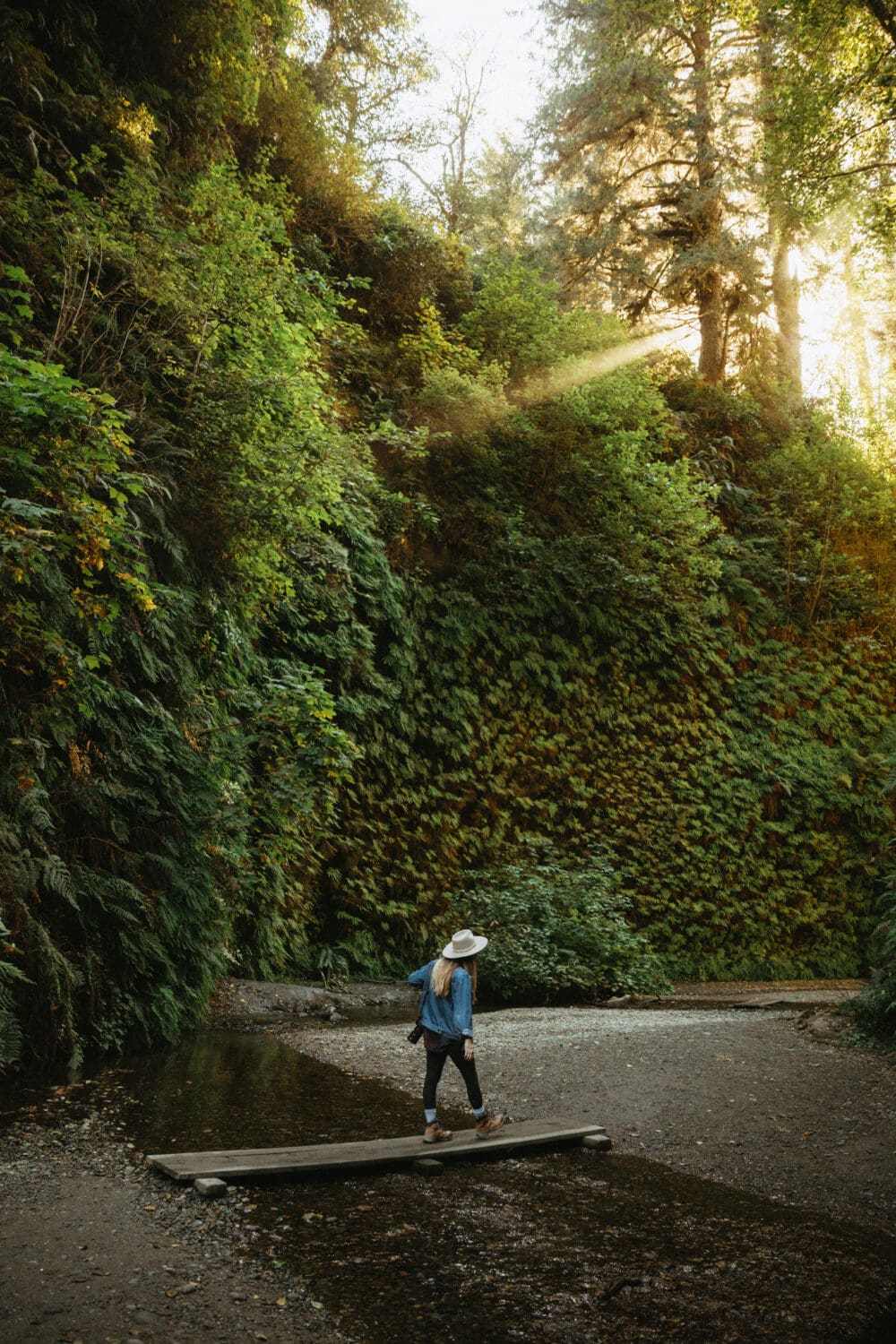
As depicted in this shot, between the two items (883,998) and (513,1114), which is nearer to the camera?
(513,1114)

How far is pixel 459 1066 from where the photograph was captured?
526 centimetres

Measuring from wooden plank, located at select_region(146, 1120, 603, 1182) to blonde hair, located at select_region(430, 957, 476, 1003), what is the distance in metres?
0.76

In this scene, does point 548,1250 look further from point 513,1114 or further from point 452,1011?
point 513,1114

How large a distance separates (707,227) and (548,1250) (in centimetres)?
2194

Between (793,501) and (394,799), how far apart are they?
38.7ft

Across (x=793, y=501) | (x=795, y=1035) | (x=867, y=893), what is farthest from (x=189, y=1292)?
(x=793, y=501)

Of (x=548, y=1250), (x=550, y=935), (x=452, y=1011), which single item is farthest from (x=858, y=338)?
(x=548, y=1250)

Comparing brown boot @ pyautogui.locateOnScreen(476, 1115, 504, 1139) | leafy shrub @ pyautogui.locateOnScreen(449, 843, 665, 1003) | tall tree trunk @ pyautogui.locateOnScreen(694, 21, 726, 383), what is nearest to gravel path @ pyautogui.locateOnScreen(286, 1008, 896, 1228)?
brown boot @ pyautogui.locateOnScreen(476, 1115, 504, 1139)

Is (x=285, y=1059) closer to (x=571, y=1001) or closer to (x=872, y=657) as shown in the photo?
(x=571, y=1001)

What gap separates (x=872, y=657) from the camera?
1867 cm

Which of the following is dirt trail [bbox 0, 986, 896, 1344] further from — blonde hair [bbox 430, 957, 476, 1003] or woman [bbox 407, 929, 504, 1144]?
blonde hair [bbox 430, 957, 476, 1003]

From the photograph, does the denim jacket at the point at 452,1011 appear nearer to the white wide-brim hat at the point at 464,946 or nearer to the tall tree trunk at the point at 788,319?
the white wide-brim hat at the point at 464,946

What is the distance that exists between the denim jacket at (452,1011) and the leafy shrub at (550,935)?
6154mm

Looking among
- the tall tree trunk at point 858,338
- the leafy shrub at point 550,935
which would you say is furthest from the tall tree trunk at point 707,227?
the leafy shrub at point 550,935
